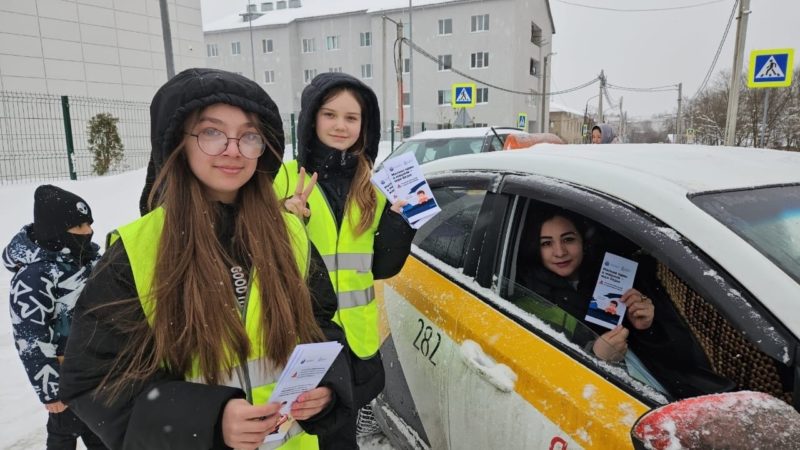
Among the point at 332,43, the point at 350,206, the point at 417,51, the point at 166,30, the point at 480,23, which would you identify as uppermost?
the point at 480,23

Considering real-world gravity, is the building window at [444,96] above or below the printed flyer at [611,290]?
above

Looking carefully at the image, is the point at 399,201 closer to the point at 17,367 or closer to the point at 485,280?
the point at 485,280

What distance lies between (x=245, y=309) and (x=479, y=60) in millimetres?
39449

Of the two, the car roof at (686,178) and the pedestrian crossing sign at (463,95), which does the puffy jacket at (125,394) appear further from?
the pedestrian crossing sign at (463,95)

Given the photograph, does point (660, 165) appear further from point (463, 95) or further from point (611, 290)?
point (463, 95)

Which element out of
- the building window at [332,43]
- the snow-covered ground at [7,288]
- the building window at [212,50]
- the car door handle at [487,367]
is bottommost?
the snow-covered ground at [7,288]

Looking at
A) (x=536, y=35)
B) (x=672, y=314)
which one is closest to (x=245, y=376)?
(x=672, y=314)

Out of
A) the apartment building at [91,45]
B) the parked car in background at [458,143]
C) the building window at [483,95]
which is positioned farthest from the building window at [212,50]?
the parked car in background at [458,143]

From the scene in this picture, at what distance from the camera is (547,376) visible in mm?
1409

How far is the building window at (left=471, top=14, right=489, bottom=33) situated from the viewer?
37.2 m

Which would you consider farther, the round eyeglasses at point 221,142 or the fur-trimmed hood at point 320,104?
the fur-trimmed hood at point 320,104

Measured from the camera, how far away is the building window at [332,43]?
4191cm

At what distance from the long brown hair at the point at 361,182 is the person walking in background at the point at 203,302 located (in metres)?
0.64

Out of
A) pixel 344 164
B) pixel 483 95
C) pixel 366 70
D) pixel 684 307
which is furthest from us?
pixel 366 70
